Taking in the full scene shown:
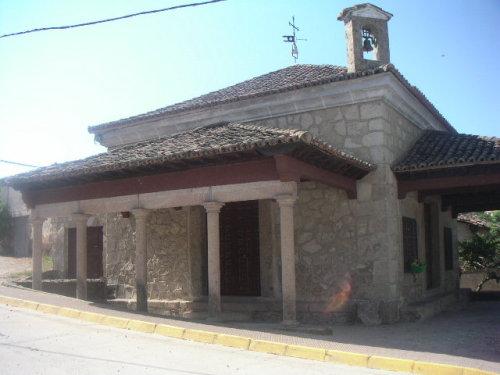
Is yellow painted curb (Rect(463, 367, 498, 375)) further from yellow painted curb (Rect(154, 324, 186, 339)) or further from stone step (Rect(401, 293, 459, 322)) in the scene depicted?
stone step (Rect(401, 293, 459, 322))

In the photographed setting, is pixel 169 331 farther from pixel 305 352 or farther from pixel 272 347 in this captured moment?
pixel 305 352

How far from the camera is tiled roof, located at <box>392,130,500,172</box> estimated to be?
29.8ft

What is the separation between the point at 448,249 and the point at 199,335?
8969 millimetres

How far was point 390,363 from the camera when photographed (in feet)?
19.2

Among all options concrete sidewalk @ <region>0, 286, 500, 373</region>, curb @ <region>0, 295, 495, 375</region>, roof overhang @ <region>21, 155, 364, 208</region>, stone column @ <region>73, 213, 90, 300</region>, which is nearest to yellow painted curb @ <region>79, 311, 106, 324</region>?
curb @ <region>0, 295, 495, 375</region>

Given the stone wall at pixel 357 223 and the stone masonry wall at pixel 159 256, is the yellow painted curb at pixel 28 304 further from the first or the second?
the stone wall at pixel 357 223

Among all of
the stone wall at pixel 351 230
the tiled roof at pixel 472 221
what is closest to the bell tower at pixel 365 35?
the stone wall at pixel 351 230

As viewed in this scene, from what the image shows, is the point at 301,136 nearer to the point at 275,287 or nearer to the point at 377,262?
the point at 377,262

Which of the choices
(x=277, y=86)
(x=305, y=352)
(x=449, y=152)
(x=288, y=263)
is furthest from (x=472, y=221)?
(x=305, y=352)

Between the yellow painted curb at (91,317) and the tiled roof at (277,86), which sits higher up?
the tiled roof at (277,86)

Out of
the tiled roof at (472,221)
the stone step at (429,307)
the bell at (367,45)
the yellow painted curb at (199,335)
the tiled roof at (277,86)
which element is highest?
the bell at (367,45)

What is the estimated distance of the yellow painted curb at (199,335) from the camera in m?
7.09

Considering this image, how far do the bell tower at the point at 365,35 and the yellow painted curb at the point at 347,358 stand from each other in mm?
6456

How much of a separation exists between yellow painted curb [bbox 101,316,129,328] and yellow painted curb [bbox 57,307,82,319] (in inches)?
26.2
